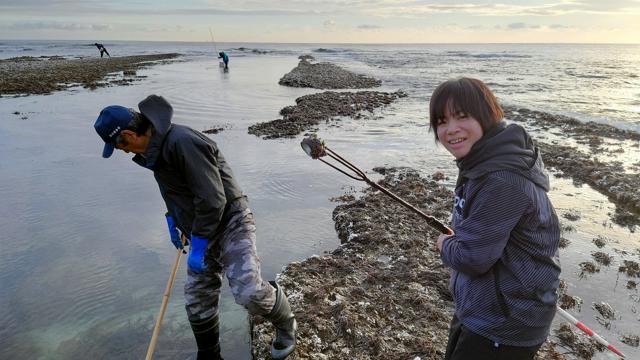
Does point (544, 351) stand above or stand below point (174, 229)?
below

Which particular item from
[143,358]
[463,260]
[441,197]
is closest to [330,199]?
[441,197]

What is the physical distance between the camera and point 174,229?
14.1 feet

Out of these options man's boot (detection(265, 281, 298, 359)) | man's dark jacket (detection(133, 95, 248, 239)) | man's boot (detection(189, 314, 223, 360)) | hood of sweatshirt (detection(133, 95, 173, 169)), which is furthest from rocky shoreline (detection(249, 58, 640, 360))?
hood of sweatshirt (detection(133, 95, 173, 169))

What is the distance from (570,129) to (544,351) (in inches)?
504

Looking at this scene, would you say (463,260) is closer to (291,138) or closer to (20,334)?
(20,334)

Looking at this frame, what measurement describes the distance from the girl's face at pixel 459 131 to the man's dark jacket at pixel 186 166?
1.96 metres

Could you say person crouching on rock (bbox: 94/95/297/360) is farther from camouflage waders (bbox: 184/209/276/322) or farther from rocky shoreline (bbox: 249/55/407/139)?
rocky shoreline (bbox: 249/55/407/139)

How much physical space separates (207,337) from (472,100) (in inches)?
131

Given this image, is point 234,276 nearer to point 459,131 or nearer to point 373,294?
point 373,294

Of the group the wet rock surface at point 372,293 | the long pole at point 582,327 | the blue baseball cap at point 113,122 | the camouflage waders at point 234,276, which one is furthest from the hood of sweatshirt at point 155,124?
the long pole at point 582,327

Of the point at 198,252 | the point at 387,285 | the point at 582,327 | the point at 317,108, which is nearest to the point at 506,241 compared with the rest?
the point at 582,327

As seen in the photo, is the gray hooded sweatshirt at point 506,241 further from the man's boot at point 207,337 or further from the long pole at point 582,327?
the man's boot at point 207,337

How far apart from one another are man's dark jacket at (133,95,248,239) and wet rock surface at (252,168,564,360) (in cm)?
163

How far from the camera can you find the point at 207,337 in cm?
404
